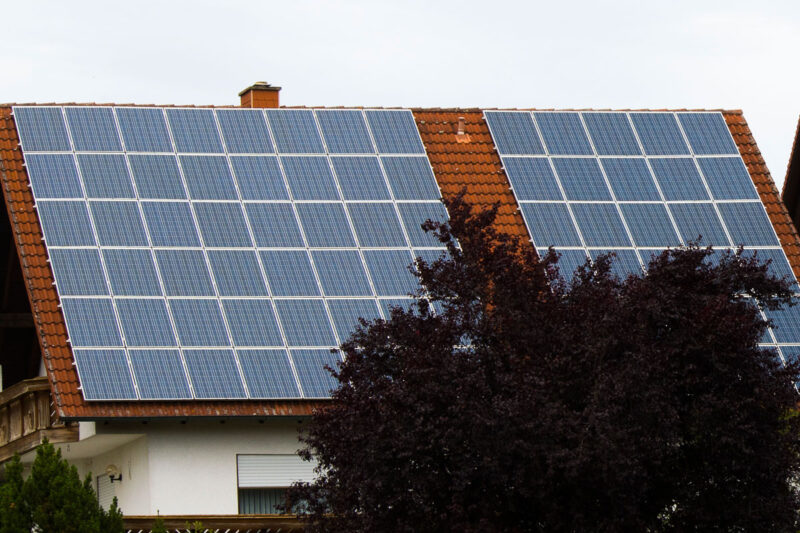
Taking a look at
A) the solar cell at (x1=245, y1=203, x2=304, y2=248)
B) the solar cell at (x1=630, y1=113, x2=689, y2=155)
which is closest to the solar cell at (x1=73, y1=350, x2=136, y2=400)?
the solar cell at (x1=245, y1=203, x2=304, y2=248)

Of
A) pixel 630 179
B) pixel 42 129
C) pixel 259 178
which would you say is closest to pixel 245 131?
pixel 259 178

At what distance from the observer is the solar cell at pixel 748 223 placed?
2997 cm

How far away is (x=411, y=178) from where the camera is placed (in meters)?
30.2

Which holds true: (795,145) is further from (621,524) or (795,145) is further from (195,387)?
(621,524)

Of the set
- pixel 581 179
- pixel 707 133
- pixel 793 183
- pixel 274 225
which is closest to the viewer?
pixel 274 225

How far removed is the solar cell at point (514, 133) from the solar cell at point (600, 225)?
6.88ft

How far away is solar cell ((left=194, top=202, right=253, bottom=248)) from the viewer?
91.7ft

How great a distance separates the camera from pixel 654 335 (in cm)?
1722

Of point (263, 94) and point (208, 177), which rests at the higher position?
point (263, 94)

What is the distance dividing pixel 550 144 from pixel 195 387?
10359mm

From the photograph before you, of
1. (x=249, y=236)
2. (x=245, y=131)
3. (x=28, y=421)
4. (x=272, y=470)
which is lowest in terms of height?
(x=272, y=470)

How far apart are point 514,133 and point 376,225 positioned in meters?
4.90

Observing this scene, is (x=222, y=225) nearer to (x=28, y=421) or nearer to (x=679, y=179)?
(x=28, y=421)

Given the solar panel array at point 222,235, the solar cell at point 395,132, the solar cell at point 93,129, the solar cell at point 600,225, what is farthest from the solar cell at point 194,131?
the solar cell at point 600,225
